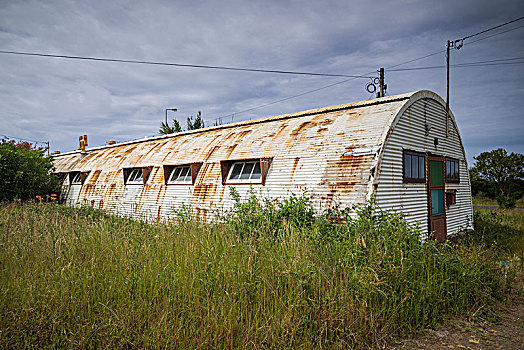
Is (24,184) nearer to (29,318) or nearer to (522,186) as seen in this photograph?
(29,318)

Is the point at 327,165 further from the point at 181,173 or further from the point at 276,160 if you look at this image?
the point at 181,173

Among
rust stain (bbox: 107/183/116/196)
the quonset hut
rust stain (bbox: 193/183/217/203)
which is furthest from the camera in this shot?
rust stain (bbox: 107/183/116/196)

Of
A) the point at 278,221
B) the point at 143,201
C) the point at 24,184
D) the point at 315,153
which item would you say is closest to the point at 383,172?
the point at 315,153

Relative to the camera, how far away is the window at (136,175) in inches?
571

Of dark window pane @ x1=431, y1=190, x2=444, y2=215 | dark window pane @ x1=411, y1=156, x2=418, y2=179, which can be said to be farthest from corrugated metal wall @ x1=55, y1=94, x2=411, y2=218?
dark window pane @ x1=431, y1=190, x2=444, y2=215

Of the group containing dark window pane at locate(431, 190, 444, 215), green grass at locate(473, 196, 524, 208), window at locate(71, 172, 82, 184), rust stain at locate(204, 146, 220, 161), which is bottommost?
green grass at locate(473, 196, 524, 208)

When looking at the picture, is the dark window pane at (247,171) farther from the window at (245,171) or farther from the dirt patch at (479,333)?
the dirt patch at (479,333)

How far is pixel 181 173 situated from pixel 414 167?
854 centimetres

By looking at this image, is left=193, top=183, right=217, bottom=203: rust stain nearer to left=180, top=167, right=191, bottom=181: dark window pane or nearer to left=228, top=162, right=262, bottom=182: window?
left=228, top=162, right=262, bottom=182: window

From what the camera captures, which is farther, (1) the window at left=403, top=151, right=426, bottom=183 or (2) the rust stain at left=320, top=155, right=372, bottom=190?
(1) the window at left=403, top=151, right=426, bottom=183

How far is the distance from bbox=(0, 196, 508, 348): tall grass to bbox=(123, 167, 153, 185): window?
8103 mm

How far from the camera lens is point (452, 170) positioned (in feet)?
40.1

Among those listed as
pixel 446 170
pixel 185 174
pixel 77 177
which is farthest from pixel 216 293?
pixel 77 177

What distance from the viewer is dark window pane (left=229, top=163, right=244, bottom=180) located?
11.5m
